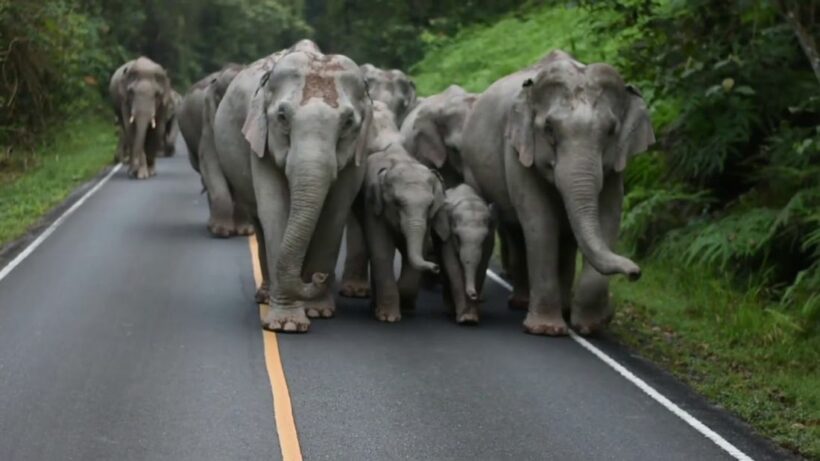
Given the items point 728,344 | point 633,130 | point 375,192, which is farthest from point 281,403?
point 633,130

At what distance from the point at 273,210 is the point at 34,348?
8.59 ft

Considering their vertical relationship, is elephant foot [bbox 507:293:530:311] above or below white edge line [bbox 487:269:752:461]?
below

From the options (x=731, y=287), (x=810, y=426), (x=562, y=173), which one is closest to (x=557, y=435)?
(x=810, y=426)

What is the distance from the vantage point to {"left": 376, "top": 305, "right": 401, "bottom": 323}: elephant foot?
50.8ft

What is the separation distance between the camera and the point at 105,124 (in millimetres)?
A: 49125

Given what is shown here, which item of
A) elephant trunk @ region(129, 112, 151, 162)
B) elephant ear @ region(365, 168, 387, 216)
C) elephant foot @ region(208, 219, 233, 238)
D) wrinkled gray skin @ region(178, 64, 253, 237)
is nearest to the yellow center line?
elephant ear @ region(365, 168, 387, 216)

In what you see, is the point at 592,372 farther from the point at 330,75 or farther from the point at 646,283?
the point at 646,283

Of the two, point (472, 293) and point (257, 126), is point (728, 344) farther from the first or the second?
point (257, 126)

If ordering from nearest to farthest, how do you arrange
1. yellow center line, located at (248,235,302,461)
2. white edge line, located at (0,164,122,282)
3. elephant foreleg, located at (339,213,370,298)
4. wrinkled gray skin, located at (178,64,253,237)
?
yellow center line, located at (248,235,302,461) → elephant foreleg, located at (339,213,370,298) → white edge line, located at (0,164,122,282) → wrinkled gray skin, located at (178,64,253,237)

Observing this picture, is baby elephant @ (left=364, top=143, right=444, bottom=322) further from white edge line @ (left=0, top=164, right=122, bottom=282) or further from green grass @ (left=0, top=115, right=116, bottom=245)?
green grass @ (left=0, top=115, right=116, bottom=245)

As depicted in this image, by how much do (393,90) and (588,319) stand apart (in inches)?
313

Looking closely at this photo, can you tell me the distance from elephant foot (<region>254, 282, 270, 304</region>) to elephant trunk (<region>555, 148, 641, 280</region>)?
10.3ft

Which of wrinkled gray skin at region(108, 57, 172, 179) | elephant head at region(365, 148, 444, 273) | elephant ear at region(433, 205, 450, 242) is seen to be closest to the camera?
elephant head at region(365, 148, 444, 273)

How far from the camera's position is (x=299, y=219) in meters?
14.6
